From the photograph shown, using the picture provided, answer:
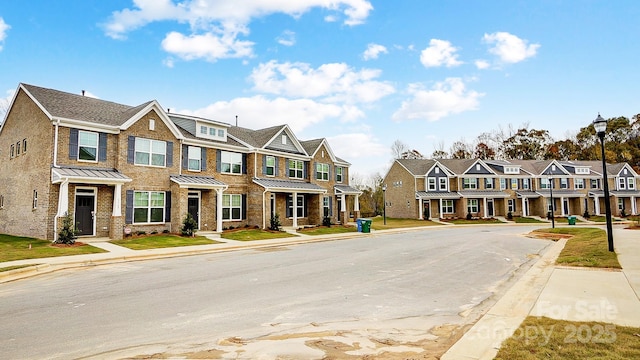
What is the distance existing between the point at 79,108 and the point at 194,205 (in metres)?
8.63

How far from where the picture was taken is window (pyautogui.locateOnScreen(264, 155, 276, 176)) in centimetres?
3003

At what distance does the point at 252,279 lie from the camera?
10.4m

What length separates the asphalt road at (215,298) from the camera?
227 inches

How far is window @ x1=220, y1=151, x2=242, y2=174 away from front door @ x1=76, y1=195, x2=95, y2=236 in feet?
28.9

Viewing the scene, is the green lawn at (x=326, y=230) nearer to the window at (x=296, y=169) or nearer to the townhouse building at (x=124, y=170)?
the townhouse building at (x=124, y=170)

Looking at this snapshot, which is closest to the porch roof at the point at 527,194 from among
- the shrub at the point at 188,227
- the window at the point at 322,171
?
the window at the point at 322,171

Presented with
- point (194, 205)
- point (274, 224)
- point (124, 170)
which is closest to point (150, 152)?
point (124, 170)

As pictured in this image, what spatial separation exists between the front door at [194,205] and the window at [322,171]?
12.1 m

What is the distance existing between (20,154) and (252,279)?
2006 cm

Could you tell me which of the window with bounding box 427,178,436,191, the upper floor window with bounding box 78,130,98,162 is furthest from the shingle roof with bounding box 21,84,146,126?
the window with bounding box 427,178,436,191

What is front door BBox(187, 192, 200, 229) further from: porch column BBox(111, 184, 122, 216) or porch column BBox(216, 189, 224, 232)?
porch column BBox(111, 184, 122, 216)

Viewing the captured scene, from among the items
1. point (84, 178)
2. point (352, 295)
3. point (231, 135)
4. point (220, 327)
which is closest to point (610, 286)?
point (352, 295)

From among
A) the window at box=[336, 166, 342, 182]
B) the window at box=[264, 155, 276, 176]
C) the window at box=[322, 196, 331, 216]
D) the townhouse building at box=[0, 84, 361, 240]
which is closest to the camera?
the townhouse building at box=[0, 84, 361, 240]

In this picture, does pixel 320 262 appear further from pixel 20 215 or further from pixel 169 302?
pixel 20 215
